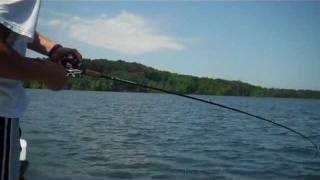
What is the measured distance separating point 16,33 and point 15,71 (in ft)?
0.37

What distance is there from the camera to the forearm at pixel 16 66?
108 centimetres

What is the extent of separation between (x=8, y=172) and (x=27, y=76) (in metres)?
0.32

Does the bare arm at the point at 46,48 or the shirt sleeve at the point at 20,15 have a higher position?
the shirt sleeve at the point at 20,15

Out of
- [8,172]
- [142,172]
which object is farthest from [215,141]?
[8,172]

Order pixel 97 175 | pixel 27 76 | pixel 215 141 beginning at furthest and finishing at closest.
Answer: pixel 215 141 < pixel 97 175 < pixel 27 76

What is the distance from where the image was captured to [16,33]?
1149mm

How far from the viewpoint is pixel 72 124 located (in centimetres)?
1741

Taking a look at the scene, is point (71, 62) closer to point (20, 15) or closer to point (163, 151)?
point (20, 15)

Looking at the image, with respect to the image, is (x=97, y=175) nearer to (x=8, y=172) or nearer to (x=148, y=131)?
(x=8, y=172)

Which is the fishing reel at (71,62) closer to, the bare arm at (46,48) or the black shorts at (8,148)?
Answer: the bare arm at (46,48)

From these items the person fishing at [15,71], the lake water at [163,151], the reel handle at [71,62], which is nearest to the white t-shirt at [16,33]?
the person fishing at [15,71]

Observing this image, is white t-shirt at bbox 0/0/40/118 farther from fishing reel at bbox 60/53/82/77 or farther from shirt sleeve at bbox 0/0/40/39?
fishing reel at bbox 60/53/82/77

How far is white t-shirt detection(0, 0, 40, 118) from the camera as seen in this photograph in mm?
1114

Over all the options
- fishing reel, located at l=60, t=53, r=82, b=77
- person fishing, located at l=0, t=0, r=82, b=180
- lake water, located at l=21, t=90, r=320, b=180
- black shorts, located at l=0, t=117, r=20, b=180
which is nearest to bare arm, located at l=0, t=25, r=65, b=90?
person fishing, located at l=0, t=0, r=82, b=180
